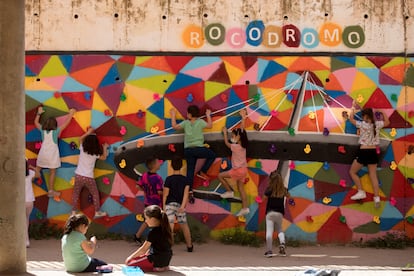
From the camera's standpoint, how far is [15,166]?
10.4m

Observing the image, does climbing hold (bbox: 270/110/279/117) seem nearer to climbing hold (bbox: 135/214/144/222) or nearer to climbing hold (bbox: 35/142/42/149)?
climbing hold (bbox: 135/214/144/222)

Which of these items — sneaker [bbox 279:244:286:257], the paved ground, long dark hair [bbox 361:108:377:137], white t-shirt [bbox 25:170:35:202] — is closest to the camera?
the paved ground

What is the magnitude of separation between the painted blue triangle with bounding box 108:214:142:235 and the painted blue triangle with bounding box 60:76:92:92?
7.83ft

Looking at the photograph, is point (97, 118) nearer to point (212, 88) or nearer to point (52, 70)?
point (52, 70)

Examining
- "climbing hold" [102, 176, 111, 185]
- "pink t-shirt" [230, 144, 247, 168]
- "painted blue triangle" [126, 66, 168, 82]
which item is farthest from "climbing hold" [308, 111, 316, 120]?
"climbing hold" [102, 176, 111, 185]

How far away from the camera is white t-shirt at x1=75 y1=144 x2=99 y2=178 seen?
47.3 ft

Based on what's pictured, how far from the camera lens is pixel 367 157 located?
1425cm

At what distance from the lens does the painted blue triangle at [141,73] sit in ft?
47.9

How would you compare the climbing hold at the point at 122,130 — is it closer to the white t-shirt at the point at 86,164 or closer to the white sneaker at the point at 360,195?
the white t-shirt at the point at 86,164

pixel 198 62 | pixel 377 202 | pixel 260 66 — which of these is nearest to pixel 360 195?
pixel 377 202

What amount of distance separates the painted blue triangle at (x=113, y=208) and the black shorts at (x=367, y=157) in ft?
13.7

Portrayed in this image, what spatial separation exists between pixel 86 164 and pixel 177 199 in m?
1.90

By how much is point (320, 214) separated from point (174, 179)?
274 cm

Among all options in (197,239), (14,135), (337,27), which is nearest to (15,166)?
(14,135)
